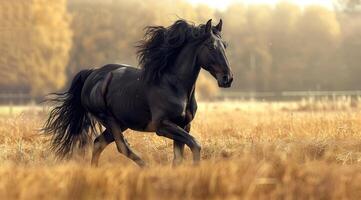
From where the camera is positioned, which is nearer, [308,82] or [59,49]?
[59,49]

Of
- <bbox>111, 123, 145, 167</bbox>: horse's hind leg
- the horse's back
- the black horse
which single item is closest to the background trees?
the horse's back

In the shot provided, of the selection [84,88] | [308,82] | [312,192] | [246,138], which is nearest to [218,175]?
[312,192]

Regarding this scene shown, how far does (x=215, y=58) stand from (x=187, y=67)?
0.43 metres

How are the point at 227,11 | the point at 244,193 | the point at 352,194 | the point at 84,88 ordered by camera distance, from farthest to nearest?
the point at 227,11 → the point at 84,88 → the point at 352,194 → the point at 244,193

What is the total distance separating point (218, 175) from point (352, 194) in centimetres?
89

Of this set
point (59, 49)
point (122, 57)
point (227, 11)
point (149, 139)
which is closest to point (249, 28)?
point (227, 11)

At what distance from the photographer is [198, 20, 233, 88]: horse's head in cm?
771

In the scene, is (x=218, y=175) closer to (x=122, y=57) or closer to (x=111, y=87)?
(x=111, y=87)

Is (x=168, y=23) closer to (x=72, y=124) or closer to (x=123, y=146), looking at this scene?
(x=72, y=124)

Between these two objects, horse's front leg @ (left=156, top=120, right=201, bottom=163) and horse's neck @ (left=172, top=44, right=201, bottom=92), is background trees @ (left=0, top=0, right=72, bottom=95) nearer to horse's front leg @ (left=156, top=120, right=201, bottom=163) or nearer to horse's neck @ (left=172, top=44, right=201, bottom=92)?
horse's neck @ (left=172, top=44, right=201, bottom=92)

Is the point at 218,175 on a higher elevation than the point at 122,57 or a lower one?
higher

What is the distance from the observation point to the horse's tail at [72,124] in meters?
9.68

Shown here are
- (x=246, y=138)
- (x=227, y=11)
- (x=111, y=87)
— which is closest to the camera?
(x=111, y=87)

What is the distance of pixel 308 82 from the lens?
59.3 metres
